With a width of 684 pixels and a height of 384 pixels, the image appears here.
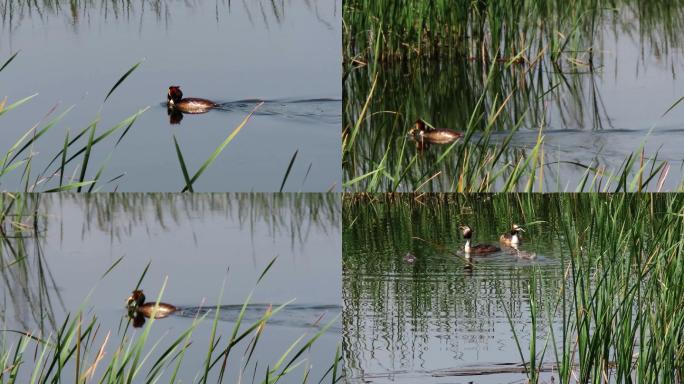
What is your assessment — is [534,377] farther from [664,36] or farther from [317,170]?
[664,36]

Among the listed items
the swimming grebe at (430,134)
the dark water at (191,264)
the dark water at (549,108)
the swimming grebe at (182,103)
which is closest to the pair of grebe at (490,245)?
the dark water at (549,108)

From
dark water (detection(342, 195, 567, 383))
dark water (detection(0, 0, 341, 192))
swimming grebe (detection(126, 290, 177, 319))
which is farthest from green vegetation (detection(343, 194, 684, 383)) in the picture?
swimming grebe (detection(126, 290, 177, 319))

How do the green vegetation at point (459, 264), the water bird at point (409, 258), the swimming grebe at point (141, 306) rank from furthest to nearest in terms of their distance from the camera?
the water bird at point (409, 258) < the green vegetation at point (459, 264) < the swimming grebe at point (141, 306)

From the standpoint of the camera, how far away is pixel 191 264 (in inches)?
139

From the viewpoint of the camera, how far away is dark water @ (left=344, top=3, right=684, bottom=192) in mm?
3598

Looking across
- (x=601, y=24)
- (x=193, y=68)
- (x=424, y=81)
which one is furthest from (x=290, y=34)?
(x=601, y=24)

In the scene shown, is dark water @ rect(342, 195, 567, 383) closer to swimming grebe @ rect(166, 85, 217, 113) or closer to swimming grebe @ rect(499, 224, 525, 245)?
swimming grebe @ rect(499, 224, 525, 245)

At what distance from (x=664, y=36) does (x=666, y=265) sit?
1.58 m

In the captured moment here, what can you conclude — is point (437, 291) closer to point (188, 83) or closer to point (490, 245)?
point (490, 245)

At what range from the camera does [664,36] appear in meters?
4.38

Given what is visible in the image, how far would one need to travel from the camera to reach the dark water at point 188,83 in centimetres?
337

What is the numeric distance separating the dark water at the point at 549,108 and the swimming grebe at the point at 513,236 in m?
0.16

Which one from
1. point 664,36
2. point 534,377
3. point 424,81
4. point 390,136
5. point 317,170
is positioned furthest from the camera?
point 664,36

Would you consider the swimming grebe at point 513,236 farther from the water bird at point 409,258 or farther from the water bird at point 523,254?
the water bird at point 409,258
